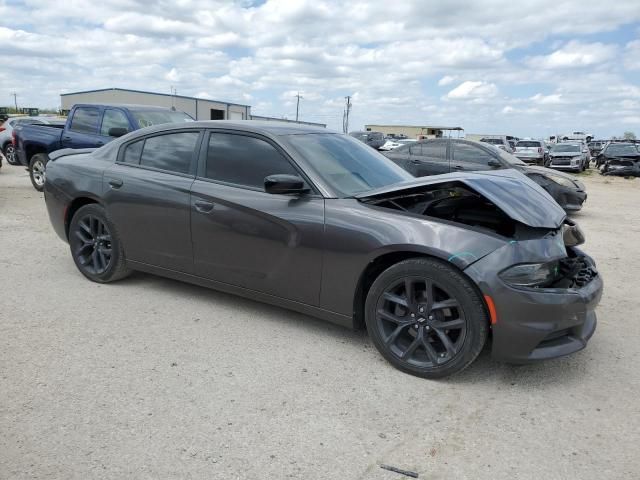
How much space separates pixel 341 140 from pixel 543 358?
241cm

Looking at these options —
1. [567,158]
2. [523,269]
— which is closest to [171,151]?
[523,269]

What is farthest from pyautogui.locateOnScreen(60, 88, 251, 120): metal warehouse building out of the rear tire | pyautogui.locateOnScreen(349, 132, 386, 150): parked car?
the rear tire

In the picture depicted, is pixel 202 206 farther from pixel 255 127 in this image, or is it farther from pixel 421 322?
pixel 421 322

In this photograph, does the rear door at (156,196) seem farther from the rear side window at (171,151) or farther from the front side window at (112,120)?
the front side window at (112,120)

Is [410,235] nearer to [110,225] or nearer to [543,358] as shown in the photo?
[543,358]

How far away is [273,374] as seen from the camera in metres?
3.35

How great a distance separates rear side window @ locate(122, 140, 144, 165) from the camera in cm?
477

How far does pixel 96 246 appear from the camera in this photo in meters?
4.99

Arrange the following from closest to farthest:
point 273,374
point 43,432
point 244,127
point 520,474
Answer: point 520,474 < point 43,432 < point 273,374 < point 244,127

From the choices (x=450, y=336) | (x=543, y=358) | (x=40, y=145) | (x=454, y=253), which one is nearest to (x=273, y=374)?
(x=450, y=336)

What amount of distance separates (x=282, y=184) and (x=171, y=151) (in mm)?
1476

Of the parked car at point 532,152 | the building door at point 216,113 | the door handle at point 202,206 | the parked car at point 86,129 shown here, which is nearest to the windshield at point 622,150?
the parked car at point 532,152

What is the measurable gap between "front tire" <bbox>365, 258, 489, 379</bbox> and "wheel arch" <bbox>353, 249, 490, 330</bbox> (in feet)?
0.15

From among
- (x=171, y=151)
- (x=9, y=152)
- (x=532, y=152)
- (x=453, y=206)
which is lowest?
(x=9, y=152)
